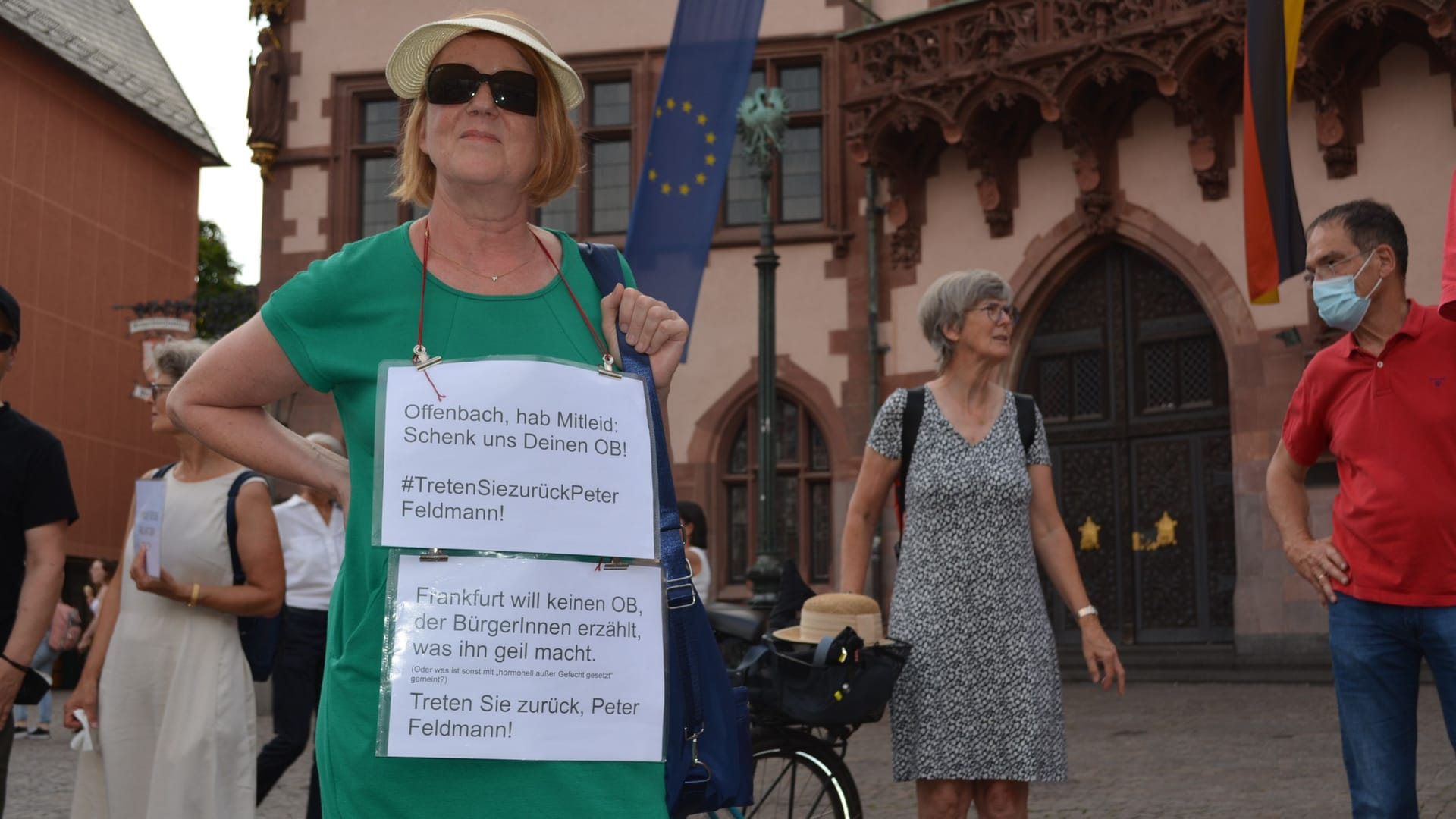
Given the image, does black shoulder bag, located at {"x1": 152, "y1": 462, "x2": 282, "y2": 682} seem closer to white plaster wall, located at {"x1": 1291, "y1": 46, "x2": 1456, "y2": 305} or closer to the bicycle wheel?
the bicycle wheel

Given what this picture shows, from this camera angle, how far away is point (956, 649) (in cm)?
490

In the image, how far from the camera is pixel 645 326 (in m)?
2.47

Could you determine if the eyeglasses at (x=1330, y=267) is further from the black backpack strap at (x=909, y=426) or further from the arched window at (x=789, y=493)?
the arched window at (x=789, y=493)

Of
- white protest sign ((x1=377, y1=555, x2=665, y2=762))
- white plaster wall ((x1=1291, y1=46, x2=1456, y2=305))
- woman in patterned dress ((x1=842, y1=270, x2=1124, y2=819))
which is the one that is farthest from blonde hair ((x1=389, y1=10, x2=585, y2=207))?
white plaster wall ((x1=1291, y1=46, x2=1456, y2=305))

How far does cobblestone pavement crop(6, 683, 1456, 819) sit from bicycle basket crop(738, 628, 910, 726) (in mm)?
2885

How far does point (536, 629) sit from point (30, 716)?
1586 centimetres

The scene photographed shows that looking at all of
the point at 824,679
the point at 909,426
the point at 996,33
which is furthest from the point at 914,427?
the point at 996,33

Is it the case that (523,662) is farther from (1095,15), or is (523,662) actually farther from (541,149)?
(1095,15)

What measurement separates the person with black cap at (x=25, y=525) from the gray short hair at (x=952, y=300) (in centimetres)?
247

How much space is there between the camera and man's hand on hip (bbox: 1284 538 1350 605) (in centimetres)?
444

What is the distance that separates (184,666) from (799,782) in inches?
78.4

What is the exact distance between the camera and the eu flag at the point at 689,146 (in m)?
7.99

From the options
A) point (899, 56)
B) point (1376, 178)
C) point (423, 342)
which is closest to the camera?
point (423, 342)

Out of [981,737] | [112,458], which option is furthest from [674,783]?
[112,458]
